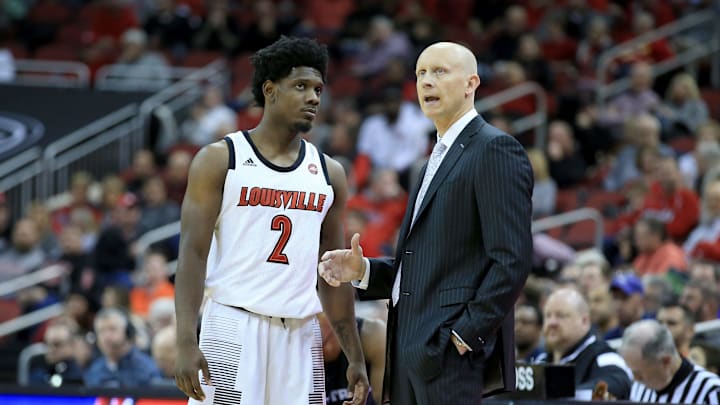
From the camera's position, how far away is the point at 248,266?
194 inches

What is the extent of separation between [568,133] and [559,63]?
2366 millimetres

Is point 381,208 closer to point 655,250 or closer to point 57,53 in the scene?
point 655,250

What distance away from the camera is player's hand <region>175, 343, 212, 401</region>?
473cm

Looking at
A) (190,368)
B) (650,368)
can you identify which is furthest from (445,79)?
(650,368)

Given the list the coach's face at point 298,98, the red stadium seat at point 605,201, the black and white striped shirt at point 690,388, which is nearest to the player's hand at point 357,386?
the coach's face at point 298,98

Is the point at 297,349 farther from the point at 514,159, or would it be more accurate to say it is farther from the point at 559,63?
the point at 559,63

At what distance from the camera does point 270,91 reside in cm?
509

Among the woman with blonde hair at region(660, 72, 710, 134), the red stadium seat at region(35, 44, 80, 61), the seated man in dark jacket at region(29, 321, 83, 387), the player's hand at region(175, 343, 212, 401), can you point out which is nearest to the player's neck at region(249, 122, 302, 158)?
the player's hand at region(175, 343, 212, 401)

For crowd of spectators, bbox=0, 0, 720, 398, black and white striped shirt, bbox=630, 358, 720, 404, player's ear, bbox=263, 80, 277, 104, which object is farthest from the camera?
crowd of spectators, bbox=0, 0, 720, 398

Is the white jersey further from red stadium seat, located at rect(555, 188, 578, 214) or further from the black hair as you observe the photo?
red stadium seat, located at rect(555, 188, 578, 214)

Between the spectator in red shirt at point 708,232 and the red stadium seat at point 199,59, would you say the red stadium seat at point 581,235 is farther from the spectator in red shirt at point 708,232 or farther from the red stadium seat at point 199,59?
the red stadium seat at point 199,59

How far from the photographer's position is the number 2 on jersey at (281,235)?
4965mm

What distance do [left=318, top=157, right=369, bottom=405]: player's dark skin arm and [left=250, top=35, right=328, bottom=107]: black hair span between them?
414 millimetres

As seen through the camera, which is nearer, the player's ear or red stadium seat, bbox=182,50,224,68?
the player's ear
